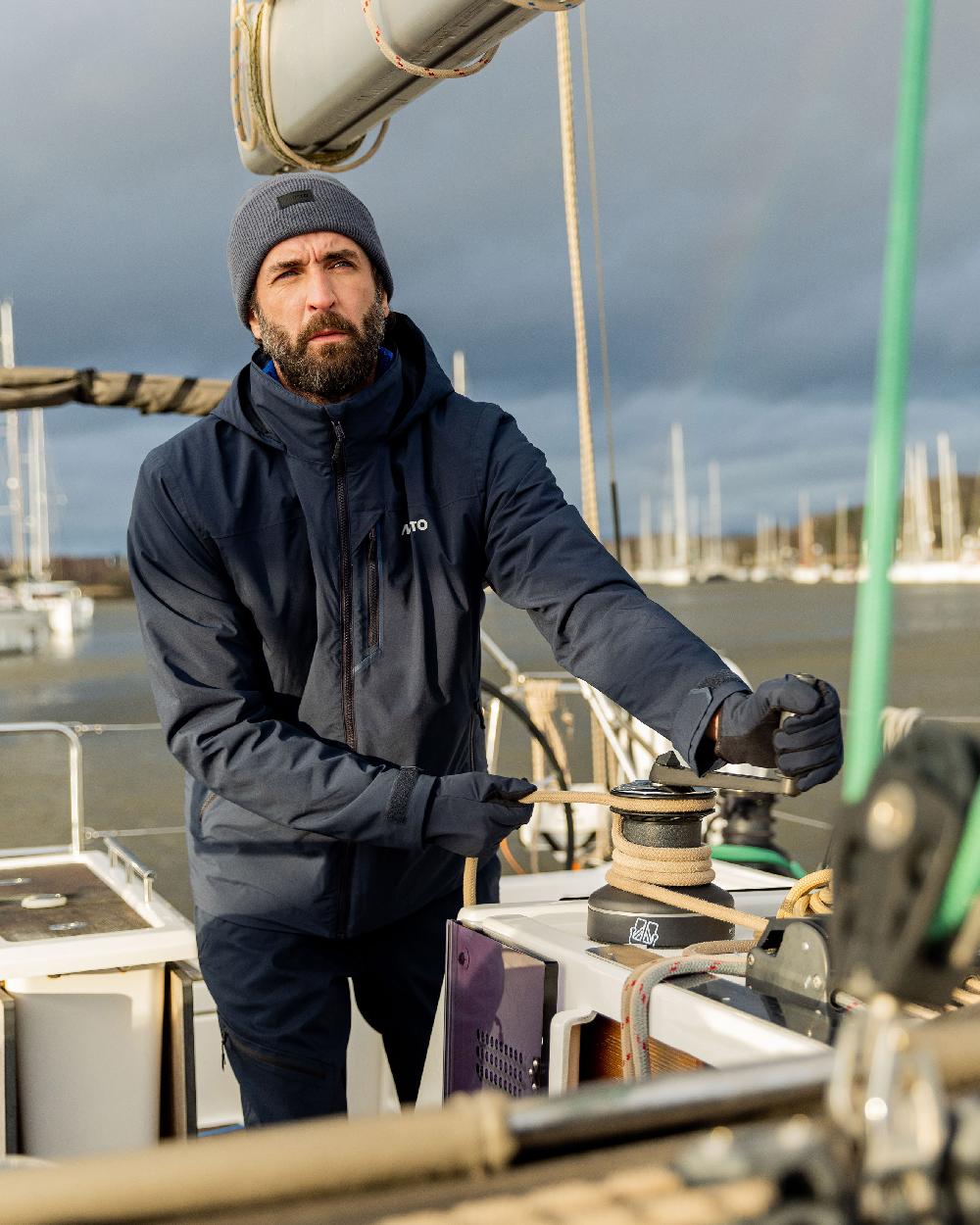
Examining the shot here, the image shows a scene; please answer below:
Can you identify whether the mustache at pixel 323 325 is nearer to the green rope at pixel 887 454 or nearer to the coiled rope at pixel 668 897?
the coiled rope at pixel 668 897

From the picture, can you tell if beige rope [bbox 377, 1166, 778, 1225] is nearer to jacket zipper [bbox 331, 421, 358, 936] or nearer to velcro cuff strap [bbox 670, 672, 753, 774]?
velcro cuff strap [bbox 670, 672, 753, 774]

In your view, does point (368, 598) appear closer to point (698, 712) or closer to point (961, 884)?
point (698, 712)

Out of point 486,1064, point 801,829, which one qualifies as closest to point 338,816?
point 486,1064

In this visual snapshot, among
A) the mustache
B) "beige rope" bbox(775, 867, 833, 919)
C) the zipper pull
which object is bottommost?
"beige rope" bbox(775, 867, 833, 919)

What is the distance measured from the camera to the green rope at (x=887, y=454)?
67cm

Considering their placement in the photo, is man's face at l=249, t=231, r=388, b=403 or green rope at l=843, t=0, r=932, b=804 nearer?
green rope at l=843, t=0, r=932, b=804

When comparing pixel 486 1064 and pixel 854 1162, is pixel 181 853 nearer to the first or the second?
pixel 486 1064

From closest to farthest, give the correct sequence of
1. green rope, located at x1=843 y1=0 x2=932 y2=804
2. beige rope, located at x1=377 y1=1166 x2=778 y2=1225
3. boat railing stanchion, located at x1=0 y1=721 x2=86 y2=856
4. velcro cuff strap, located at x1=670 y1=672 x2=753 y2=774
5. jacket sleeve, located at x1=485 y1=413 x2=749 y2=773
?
1. beige rope, located at x1=377 y1=1166 x2=778 y2=1225
2. green rope, located at x1=843 y1=0 x2=932 y2=804
3. velcro cuff strap, located at x1=670 y1=672 x2=753 y2=774
4. jacket sleeve, located at x1=485 y1=413 x2=749 y2=773
5. boat railing stanchion, located at x1=0 y1=721 x2=86 y2=856

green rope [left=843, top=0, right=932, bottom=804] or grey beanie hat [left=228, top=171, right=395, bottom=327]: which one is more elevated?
grey beanie hat [left=228, top=171, right=395, bottom=327]

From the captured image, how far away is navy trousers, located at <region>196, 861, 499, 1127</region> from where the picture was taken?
1961mm

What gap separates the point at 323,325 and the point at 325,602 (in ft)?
1.36

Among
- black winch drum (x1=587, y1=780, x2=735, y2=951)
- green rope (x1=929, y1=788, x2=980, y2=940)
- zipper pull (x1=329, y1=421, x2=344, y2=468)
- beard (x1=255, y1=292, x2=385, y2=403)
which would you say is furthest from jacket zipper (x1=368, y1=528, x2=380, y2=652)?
green rope (x1=929, y1=788, x2=980, y2=940)

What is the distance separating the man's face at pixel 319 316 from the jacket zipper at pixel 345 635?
0.09m

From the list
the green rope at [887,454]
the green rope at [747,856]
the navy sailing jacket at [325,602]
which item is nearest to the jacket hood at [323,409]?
the navy sailing jacket at [325,602]
